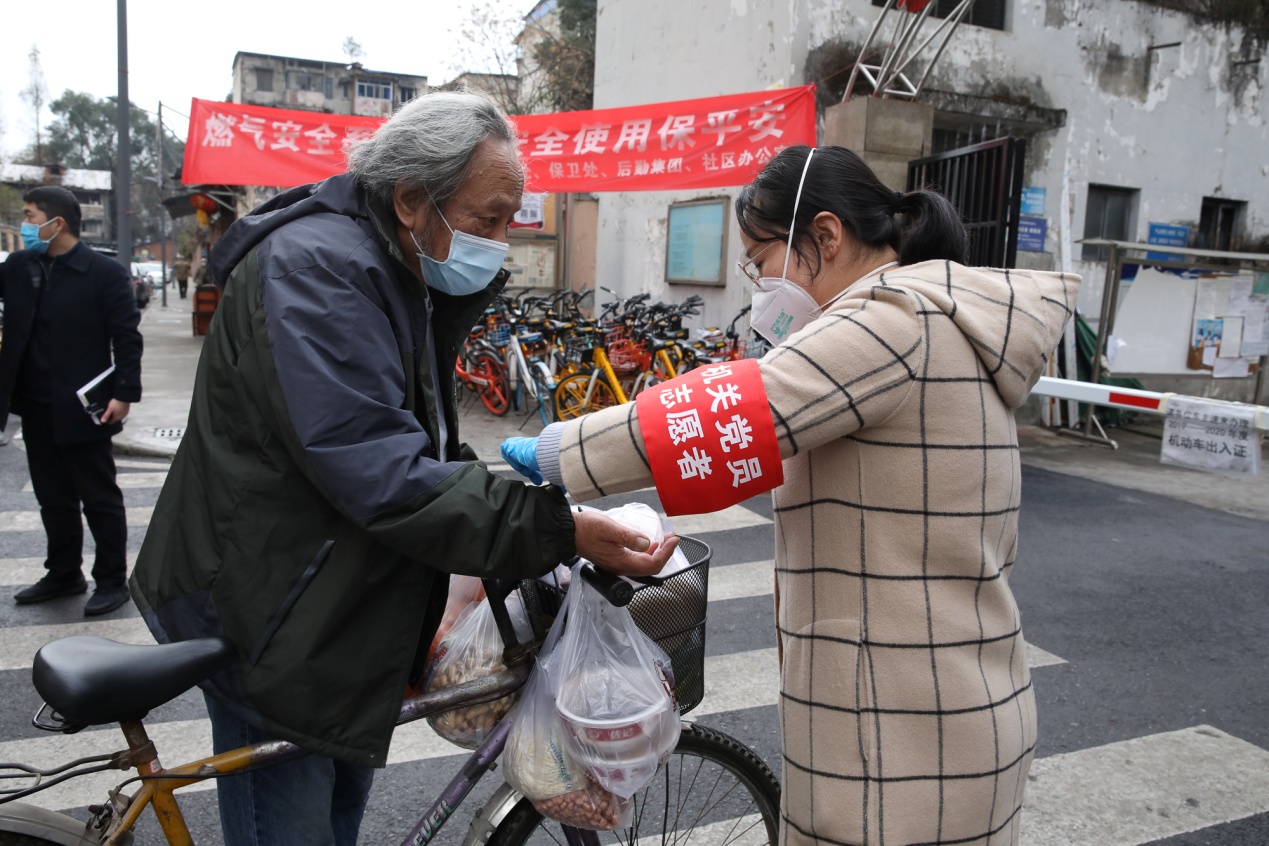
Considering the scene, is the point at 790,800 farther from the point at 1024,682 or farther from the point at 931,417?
the point at 931,417

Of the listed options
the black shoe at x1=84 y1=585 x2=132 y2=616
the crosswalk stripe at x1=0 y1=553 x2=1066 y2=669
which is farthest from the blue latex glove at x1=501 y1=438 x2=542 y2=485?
the black shoe at x1=84 y1=585 x2=132 y2=616

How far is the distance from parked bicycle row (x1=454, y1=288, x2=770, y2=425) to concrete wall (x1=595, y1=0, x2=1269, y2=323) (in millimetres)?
1121

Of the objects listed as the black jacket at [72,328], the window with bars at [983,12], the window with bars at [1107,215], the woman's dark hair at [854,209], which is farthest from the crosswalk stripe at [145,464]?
the window with bars at [1107,215]

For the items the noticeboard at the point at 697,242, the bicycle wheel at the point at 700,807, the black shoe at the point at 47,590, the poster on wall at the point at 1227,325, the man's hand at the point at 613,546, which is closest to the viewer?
the man's hand at the point at 613,546

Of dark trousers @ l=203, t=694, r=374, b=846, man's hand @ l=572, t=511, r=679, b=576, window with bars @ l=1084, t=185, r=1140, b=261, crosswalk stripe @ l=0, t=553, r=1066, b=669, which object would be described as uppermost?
window with bars @ l=1084, t=185, r=1140, b=261

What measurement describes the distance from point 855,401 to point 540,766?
885 mm

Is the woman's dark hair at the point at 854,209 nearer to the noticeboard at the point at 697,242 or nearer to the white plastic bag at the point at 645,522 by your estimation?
the white plastic bag at the point at 645,522

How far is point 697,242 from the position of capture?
1172 centimetres

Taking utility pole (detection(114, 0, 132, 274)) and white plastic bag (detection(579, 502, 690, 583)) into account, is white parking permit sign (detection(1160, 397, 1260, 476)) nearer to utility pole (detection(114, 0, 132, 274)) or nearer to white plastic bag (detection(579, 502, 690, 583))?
white plastic bag (detection(579, 502, 690, 583))

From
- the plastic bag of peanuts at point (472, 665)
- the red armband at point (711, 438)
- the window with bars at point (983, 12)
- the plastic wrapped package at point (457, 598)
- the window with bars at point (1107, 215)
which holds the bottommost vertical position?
the plastic bag of peanuts at point (472, 665)

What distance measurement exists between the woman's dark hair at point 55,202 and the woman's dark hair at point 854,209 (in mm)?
3962

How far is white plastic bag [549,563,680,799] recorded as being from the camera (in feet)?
5.20

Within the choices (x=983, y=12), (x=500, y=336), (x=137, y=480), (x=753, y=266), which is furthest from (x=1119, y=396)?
(x=500, y=336)

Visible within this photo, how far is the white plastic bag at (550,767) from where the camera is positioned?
1.63m
